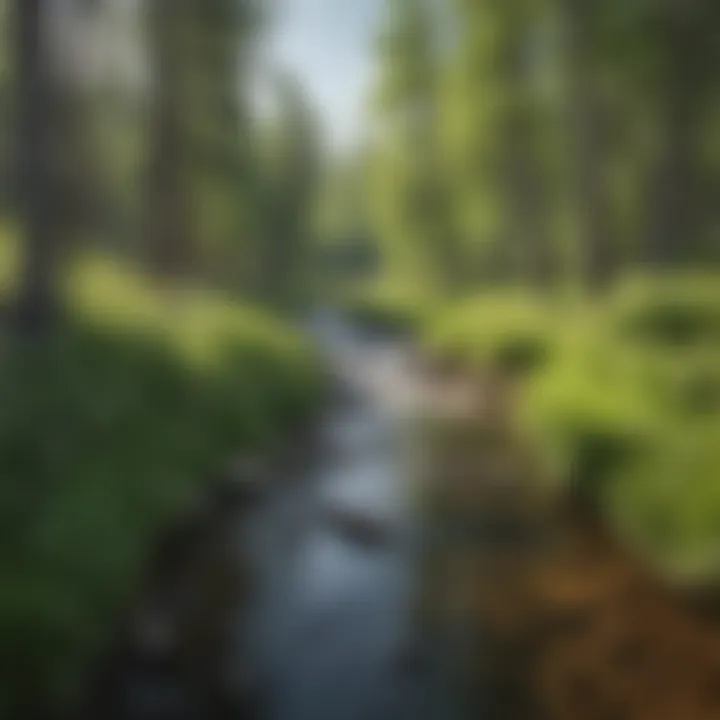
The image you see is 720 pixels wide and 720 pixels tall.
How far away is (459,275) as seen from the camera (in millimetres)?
2311

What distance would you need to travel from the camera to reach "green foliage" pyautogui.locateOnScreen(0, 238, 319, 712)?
181cm

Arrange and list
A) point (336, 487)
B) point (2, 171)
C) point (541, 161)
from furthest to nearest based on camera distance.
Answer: point (336, 487) → point (541, 161) → point (2, 171)

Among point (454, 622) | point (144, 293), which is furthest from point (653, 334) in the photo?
point (144, 293)

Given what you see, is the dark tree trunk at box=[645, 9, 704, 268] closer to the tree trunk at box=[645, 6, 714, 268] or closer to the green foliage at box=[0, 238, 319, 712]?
the tree trunk at box=[645, 6, 714, 268]

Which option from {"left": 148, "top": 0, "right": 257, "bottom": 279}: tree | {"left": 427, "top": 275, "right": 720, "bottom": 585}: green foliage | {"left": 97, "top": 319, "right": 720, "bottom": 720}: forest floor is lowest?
{"left": 97, "top": 319, "right": 720, "bottom": 720}: forest floor

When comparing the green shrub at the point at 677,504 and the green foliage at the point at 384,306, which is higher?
the green foliage at the point at 384,306

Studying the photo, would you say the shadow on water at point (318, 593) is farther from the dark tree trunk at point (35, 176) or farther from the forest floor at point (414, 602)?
the dark tree trunk at point (35, 176)

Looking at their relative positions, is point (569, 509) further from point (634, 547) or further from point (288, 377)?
point (288, 377)

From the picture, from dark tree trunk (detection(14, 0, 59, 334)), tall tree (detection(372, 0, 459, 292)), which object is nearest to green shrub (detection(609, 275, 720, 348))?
tall tree (detection(372, 0, 459, 292))

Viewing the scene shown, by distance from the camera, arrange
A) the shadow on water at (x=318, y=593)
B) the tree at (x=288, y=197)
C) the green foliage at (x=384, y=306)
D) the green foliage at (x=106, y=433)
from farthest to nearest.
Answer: the green foliage at (x=384, y=306), the tree at (x=288, y=197), the shadow on water at (x=318, y=593), the green foliage at (x=106, y=433)

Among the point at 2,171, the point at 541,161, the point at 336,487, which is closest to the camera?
the point at 2,171

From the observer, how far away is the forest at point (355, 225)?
2098mm

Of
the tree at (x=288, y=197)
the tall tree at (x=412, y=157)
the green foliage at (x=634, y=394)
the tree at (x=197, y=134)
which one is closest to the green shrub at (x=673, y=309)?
the green foliage at (x=634, y=394)

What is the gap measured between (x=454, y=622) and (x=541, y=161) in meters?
1.12
